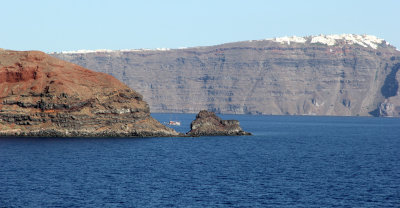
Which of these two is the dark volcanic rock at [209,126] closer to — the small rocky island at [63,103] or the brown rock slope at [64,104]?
the small rocky island at [63,103]

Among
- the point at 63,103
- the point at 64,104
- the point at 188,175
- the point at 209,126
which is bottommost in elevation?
the point at 188,175

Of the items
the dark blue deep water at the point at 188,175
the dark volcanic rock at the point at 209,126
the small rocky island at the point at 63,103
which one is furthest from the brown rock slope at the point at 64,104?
the dark volcanic rock at the point at 209,126

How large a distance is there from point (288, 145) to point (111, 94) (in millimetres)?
43017

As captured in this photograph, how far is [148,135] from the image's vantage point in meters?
141

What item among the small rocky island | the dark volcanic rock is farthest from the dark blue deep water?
the dark volcanic rock

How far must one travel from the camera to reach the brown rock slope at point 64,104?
133250 millimetres

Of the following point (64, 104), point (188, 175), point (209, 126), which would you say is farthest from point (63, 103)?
point (188, 175)

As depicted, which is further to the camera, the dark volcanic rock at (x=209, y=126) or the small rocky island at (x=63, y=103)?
the dark volcanic rock at (x=209, y=126)

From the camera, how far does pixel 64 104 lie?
13388 centimetres

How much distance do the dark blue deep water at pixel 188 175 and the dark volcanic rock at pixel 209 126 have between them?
89.3ft

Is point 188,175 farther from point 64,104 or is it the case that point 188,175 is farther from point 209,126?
point 209,126

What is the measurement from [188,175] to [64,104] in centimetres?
6175

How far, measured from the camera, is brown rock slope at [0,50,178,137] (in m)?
133

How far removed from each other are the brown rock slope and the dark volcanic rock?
31.6 feet
